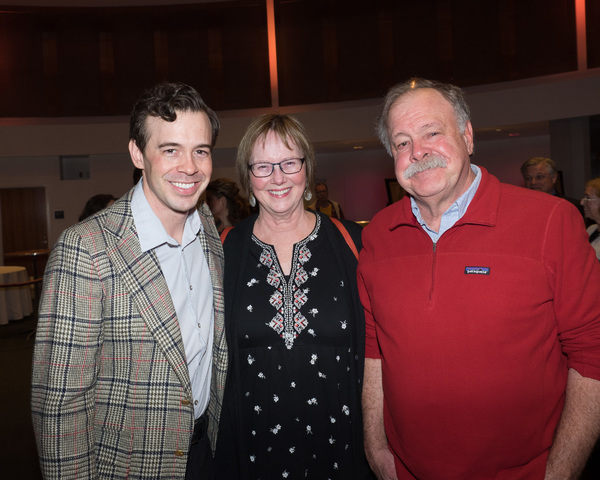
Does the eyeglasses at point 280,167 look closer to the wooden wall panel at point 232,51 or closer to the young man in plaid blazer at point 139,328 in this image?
the young man in plaid blazer at point 139,328

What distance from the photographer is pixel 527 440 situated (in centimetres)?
167

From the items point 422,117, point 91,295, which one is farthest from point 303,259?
point 91,295

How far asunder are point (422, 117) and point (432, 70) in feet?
31.8

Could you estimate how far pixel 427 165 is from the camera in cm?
176

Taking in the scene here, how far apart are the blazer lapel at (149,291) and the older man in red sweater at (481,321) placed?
0.76 m

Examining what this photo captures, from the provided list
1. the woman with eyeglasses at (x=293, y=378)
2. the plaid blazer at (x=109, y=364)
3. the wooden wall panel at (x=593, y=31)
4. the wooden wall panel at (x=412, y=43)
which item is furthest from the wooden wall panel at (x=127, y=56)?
the plaid blazer at (x=109, y=364)

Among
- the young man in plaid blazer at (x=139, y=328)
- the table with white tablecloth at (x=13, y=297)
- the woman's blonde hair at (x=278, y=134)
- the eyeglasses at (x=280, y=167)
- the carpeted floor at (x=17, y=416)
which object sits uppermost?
the woman's blonde hair at (x=278, y=134)

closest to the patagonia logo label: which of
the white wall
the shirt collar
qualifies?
the shirt collar

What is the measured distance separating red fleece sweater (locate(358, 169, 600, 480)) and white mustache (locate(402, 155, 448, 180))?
6.9 inches

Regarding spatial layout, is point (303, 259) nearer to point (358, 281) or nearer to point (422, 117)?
point (358, 281)

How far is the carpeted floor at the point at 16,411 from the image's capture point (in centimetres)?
397

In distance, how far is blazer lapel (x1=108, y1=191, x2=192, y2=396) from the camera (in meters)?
1.71

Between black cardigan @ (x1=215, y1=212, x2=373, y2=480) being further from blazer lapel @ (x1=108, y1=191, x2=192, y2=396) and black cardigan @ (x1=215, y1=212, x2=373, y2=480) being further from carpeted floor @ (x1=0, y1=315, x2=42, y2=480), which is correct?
carpeted floor @ (x1=0, y1=315, x2=42, y2=480)

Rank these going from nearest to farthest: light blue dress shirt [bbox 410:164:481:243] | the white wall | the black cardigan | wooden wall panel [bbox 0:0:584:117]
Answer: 1. light blue dress shirt [bbox 410:164:481:243]
2. the black cardigan
3. wooden wall panel [bbox 0:0:584:117]
4. the white wall
